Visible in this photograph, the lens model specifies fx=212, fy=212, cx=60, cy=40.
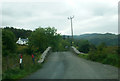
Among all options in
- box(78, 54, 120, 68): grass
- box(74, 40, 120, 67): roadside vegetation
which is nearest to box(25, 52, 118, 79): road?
box(78, 54, 120, 68): grass

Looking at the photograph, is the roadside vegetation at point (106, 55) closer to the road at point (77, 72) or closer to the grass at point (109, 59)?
the grass at point (109, 59)

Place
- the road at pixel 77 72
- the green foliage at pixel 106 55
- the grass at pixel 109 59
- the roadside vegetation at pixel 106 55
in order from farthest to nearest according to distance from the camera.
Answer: the green foliage at pixel 106 55, the roadside vegetation at pixel 106 55, the grass at pixel 109 59, the road at pixel 77 72

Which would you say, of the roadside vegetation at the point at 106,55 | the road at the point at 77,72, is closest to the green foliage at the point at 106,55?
the roadside vegetation at the point at 106,55

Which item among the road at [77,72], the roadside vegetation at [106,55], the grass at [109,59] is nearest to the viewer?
the road at [77,72]

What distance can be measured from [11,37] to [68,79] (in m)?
7.19

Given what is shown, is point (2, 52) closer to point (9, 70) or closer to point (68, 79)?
point (9, 70)

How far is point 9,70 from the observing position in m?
13.6

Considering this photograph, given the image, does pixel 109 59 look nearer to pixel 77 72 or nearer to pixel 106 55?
pixel 106 55

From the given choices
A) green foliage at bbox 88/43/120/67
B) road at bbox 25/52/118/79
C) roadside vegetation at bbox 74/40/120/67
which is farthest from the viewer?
green foliage at bbox 88/43/120/67

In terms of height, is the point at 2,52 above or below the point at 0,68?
above

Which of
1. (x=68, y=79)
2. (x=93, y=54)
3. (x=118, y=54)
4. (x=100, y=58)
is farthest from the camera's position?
(x=93, y=54)

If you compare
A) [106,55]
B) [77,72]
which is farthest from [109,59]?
[77,72]

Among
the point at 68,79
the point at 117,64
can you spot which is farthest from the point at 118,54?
the point at 68,79

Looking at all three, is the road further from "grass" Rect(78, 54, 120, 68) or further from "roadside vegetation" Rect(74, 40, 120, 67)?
"roadside vegetation" Rect(74, 40, 120, 67)
